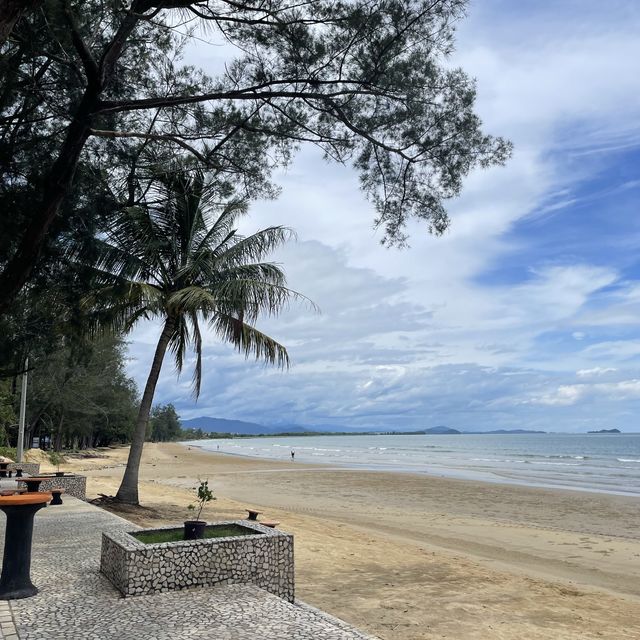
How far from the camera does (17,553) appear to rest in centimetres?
539

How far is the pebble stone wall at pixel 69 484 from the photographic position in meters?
13.2

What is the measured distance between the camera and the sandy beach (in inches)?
258

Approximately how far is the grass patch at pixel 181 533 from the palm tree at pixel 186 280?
19.4 feet

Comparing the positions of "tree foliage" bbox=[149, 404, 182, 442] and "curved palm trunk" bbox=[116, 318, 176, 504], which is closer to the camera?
"curved palm trunk" bbox=[116, 318, 176, 504]

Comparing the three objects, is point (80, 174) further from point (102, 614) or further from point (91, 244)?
point (102, 614)

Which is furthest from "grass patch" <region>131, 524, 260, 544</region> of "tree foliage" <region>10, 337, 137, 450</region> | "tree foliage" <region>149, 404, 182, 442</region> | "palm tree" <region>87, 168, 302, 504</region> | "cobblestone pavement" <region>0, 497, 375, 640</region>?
"tree foliage" <region>149, 404, 182, 442</region>

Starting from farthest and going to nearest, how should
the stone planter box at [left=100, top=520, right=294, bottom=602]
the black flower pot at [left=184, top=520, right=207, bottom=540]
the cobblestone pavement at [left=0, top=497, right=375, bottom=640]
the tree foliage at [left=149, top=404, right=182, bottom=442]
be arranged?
the tree foliage at [left=149, top=404, right=182, bottom=442], the black flower pot at [left=184, top=520, right=207, bottom=540], the stone planter box at [left=100, top=520, right=294, bottom=602], the cobblestone pavement at [left=0, top=497, right=375, bottom=640]

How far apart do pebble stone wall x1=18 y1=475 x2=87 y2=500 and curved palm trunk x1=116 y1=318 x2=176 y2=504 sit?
0.94 m

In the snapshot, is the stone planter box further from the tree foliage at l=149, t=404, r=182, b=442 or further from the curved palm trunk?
the tree foliage at l=149, t=404, r=182, b=442

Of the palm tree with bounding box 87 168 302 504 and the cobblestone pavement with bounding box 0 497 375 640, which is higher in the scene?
the palm tree with bounding box 87 168 302 504

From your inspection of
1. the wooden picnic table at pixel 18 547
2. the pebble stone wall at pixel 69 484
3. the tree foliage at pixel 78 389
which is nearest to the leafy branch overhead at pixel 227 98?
the wooden picnic table at pixel 18 547

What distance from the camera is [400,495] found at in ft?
72.7

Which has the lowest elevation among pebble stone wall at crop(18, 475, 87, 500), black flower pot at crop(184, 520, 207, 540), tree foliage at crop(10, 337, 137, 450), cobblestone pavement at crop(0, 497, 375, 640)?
cobblestone pavement at crop(0, 497, 375, 640)

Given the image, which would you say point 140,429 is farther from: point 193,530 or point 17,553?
point 17,553
